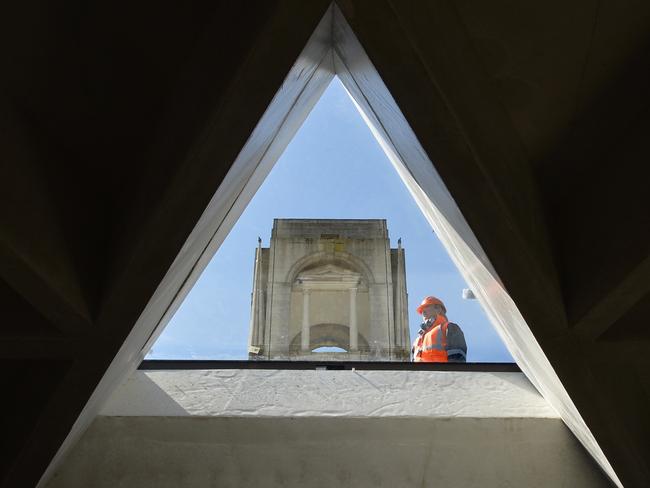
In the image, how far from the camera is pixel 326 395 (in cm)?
363

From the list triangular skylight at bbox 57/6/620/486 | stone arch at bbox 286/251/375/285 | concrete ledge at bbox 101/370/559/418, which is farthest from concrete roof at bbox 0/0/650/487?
stone arch at bbox 286/251/375/285

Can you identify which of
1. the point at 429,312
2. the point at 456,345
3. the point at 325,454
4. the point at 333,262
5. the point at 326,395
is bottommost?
the point at 325,454

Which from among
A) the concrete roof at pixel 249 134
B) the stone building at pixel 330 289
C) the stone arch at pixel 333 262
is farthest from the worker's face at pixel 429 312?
the concrete roof at pixel 249 134

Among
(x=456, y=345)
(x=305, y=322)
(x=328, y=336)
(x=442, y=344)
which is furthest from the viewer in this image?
(x=328, y=336)

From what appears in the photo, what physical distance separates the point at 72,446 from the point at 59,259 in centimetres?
188

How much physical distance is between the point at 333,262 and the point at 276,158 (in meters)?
11.5

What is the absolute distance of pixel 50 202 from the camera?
2055mm

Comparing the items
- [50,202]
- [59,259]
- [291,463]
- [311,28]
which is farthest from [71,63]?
[291,463]

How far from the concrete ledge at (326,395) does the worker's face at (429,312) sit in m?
4.50

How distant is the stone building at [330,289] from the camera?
42.3 ft

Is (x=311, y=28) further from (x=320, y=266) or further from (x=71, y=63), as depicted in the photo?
(x=320, y=266)

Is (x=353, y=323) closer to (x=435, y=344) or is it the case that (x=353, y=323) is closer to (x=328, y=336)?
(x=328, y=336)

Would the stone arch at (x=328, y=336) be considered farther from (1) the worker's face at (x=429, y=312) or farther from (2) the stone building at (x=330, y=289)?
(1) the worker's face at (x=429, y=312)

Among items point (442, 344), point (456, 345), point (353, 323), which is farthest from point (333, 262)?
point (456, 345)
